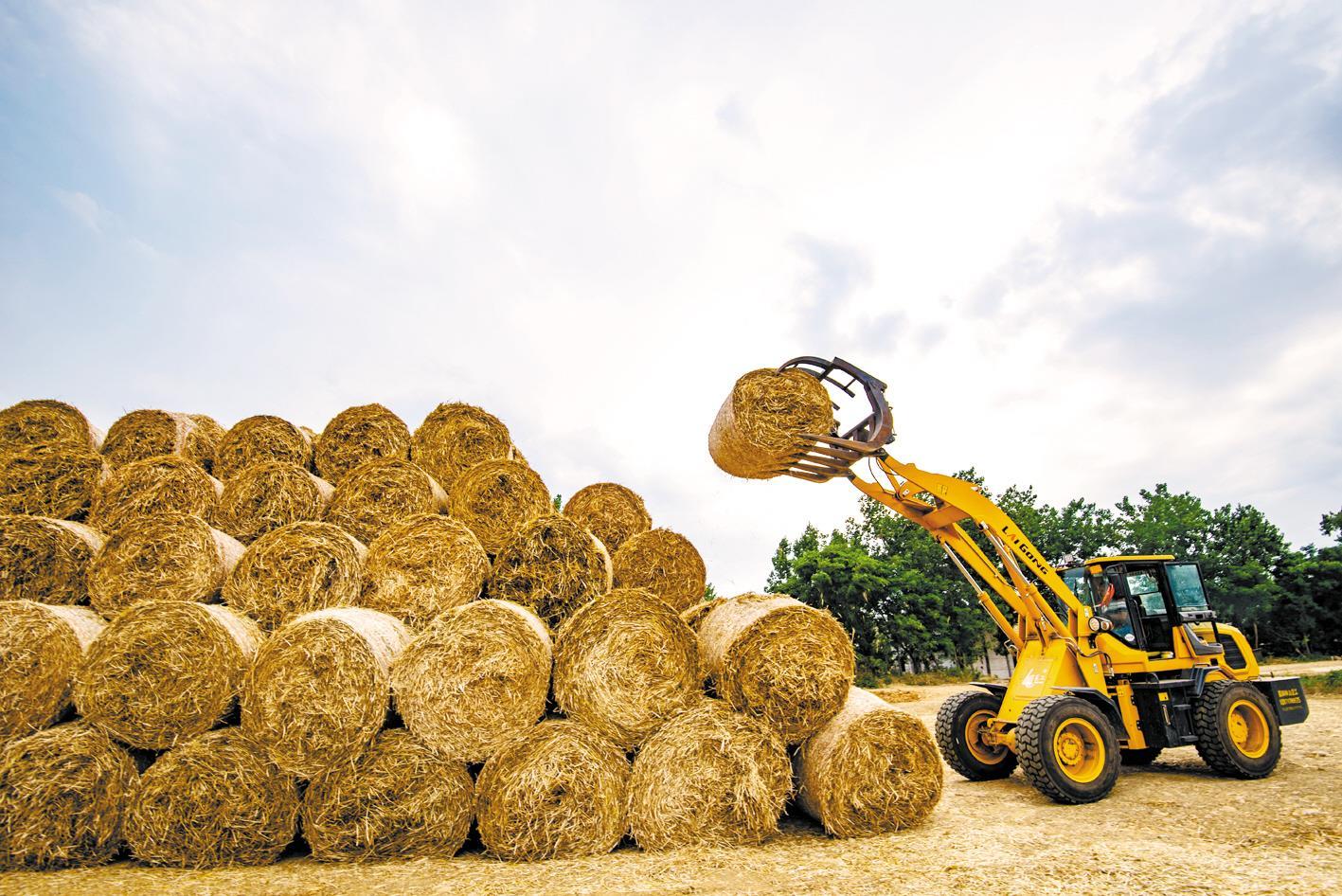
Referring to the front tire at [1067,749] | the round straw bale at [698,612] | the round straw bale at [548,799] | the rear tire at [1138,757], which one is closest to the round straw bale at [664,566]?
the round straw bale at [698,612]

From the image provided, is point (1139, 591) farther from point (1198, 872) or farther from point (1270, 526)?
point (1270, 526)

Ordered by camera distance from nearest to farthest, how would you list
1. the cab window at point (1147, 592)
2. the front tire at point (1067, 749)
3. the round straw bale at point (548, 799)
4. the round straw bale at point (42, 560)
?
the round straw bale at point (548, 799), the round straw bale at point (42, 560), the front tire at point (1067, 749), the cab window at point (1147, 592)

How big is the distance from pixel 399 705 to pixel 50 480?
4.16 meters

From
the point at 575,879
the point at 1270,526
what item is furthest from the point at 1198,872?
the point at 1270,526

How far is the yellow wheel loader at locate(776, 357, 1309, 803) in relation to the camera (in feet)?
22.1

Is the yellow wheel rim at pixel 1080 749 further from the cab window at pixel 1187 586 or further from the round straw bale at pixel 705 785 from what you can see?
the round straw bale at pixel 705 785

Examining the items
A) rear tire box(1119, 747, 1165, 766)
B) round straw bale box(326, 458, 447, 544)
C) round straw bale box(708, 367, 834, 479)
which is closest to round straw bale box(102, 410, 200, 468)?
round straw bale box(326, 458, 447, 544)

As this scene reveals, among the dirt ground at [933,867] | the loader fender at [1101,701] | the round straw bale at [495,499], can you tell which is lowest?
the dirt ground at [933,867]

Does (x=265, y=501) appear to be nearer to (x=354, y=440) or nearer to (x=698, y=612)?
(x=354, y=440)

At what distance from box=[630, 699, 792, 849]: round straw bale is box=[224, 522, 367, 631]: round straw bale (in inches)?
98.4

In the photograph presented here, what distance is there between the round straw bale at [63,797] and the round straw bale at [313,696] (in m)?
0.93

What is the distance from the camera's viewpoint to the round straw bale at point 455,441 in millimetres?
7160

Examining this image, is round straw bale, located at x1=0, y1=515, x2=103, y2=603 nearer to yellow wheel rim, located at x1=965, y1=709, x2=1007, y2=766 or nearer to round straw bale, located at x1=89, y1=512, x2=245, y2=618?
round straw bale, located at x1=89, y1=512, x2=245, y2=618

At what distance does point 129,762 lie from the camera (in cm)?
480
